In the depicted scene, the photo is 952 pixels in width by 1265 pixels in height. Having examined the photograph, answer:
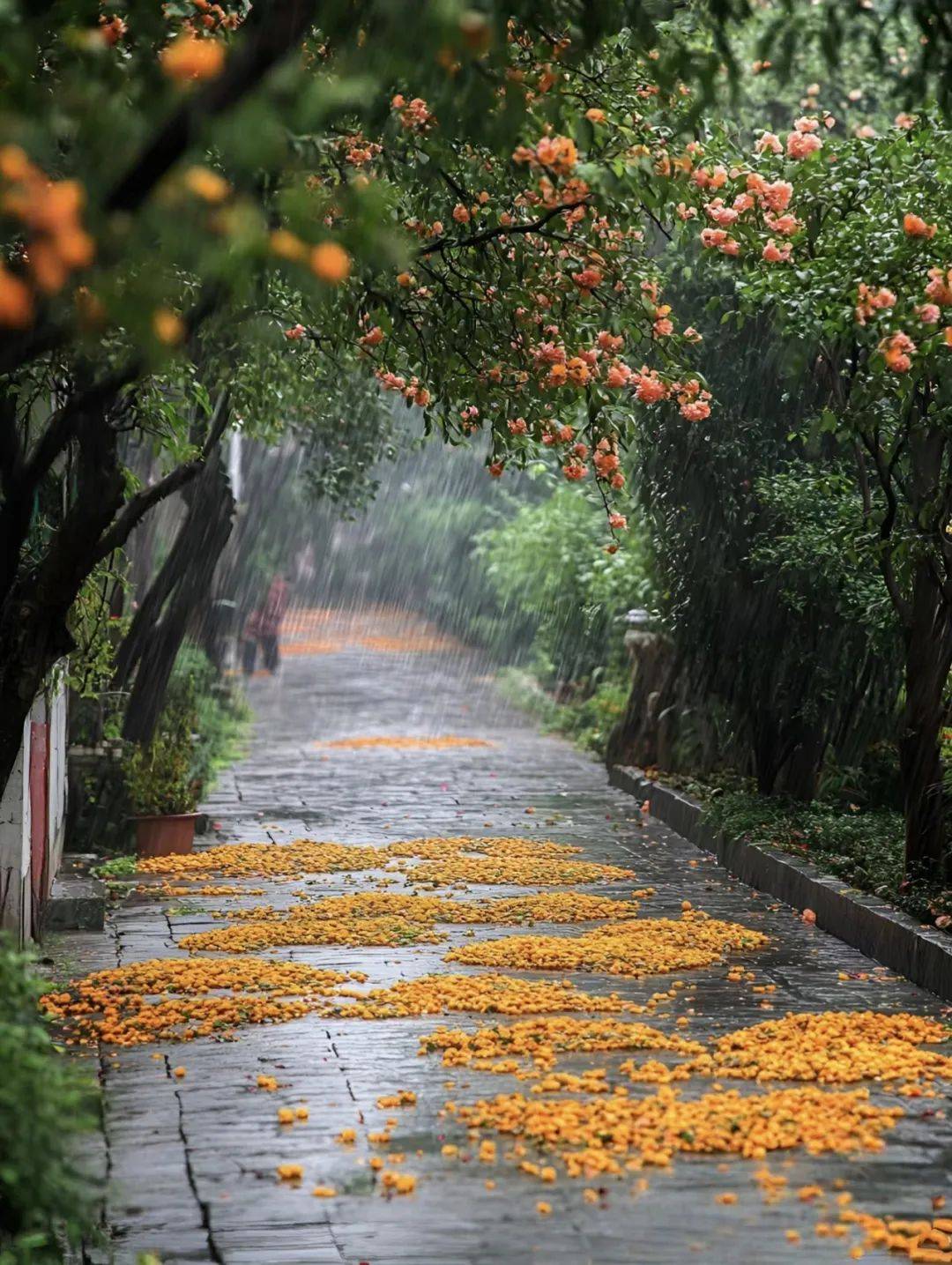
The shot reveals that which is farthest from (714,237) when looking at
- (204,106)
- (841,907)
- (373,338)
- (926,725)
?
(204,106)

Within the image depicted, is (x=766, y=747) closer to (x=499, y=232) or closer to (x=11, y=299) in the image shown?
(x=499, y=232)

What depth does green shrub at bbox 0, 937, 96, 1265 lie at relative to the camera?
4.04 metres

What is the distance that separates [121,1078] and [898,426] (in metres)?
5.72

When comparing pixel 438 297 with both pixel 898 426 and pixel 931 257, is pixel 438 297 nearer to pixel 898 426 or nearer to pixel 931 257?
pixel 931 257

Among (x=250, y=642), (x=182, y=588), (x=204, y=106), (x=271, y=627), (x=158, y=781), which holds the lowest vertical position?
(x=250, y=642)

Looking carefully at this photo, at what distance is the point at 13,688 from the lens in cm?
674

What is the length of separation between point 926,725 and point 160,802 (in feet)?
18.6

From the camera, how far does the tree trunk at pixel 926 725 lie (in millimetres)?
9844

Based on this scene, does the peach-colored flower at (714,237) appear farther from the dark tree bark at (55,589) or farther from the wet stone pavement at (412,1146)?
the wet stone pavement at (412,1146)

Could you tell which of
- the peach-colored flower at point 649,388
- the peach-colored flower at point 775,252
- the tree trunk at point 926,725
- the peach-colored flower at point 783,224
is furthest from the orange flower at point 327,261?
the tree trunk at point 926,725

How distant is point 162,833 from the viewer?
41.5 ft

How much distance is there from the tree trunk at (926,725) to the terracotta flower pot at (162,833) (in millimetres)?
5332

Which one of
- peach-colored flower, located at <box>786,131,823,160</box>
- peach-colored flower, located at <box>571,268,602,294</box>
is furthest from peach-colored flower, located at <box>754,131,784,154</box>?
peach-colored flower, located at <box>571,268,602,294</box>

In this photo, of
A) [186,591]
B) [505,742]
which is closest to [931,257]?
[186,591]
